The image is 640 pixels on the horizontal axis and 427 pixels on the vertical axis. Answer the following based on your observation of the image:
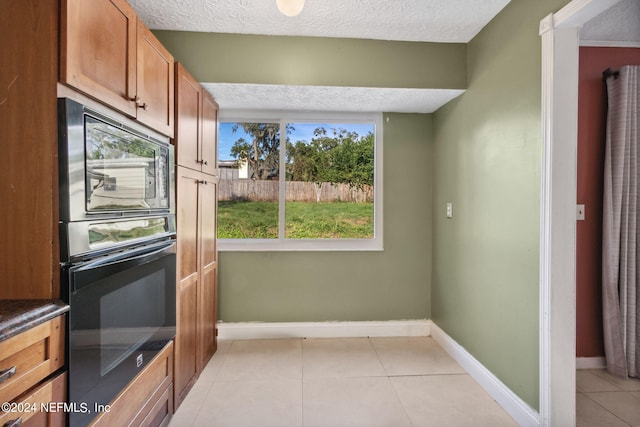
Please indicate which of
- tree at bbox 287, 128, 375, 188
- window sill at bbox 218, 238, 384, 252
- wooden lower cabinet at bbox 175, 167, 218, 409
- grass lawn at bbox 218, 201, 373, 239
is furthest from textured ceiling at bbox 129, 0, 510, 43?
window sill at bbox 218, 238, 384, 252

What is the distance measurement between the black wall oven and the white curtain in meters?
2.91

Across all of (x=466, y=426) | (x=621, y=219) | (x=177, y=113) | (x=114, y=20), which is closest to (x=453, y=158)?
(x=621, y=219)

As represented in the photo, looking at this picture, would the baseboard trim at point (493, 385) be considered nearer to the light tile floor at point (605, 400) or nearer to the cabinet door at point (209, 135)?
the light tile floor at point (605, 400)

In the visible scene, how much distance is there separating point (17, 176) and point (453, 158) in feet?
A: 8.55

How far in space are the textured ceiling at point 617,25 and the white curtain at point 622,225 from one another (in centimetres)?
25

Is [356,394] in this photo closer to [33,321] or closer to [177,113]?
[33,321]

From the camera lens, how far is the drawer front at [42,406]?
2.61ft

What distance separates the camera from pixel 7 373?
0.78m

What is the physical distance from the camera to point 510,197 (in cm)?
175

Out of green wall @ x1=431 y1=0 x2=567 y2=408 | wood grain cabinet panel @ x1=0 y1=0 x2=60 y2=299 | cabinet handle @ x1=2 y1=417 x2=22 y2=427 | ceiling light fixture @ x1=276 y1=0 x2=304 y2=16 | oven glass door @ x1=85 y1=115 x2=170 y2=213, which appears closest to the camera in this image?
cabinet handle @ x1=2 y1=417 x2=22 y2=427

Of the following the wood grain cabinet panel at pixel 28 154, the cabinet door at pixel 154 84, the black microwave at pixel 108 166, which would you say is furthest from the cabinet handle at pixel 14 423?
the cabinet door at pixel 154 84

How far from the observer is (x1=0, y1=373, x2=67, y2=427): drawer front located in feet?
2.61

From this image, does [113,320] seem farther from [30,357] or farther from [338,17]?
[338,17]

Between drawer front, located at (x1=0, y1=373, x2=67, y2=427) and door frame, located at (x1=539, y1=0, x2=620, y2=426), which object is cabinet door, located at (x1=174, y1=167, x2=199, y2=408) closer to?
drawer front, located at (x1=0, y1=373, x2=67, y2=427)
